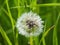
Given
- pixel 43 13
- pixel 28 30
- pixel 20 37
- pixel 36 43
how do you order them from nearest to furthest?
pixel 28 30 < pixel 36 43 < pixel 20 37 < pixel 43 13

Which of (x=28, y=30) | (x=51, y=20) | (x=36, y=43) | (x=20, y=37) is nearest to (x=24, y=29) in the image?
(x=28, y=30)

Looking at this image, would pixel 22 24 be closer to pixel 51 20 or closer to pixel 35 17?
pixel 35 17

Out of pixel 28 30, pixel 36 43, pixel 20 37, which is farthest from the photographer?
pixel 20 37

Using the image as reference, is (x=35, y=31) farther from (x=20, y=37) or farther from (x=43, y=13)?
(x=43, y=13)

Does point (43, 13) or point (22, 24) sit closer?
point (22, 24)

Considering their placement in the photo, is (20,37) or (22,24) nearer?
(22,24)

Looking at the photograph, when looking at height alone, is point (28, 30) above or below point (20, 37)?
above

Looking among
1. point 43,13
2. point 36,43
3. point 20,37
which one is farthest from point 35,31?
point 43,13
